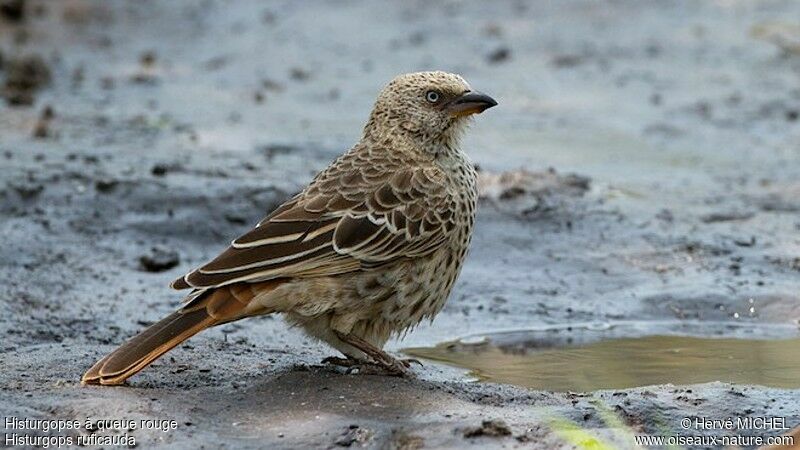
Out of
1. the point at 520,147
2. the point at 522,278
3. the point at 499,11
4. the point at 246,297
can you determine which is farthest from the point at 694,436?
the point at 499,11

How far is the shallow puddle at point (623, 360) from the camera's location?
23.4 feet

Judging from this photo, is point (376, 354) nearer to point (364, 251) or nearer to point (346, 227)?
point (364, 251)

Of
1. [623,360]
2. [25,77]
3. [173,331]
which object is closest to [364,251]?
[173,331]

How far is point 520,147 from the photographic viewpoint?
1171 centimetres

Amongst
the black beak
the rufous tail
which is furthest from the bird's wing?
the black beak

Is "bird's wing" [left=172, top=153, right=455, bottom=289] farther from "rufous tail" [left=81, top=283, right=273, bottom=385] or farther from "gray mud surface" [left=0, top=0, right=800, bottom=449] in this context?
"gray mud surface" [left=0, top=0, right=800, bottom=449]

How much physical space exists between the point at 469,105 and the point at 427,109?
0.19m

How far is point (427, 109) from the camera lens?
7.18 meters

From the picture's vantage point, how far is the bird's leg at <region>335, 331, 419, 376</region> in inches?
258

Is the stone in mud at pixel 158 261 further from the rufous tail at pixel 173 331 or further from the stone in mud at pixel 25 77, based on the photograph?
the stone in mud at pixel 25 77

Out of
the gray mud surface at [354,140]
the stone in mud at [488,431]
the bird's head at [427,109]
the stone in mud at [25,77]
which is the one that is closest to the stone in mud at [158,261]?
the gray mud surface at [354,140]

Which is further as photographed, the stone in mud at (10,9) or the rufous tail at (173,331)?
the stone in mud at (10,9)

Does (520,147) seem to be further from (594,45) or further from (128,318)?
(128,318)

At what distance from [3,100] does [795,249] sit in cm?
633
